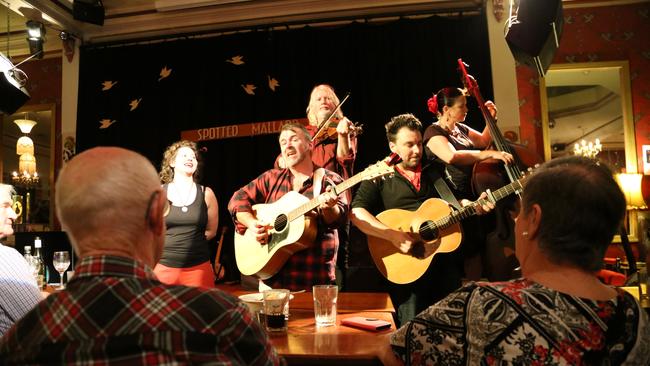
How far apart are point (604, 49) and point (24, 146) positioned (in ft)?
19.1

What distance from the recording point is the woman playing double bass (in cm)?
312

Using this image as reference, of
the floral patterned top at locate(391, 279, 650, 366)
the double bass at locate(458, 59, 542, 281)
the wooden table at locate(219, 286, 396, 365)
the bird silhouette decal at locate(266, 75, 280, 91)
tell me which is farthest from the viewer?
the bird silhouette decal at locate(266, 75, 280, 91)

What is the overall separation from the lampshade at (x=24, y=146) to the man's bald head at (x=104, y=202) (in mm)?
5125

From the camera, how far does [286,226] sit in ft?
8.46

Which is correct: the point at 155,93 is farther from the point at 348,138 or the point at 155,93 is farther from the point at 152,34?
the point at 348,138

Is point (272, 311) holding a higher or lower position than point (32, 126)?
lower

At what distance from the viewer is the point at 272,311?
1.40m

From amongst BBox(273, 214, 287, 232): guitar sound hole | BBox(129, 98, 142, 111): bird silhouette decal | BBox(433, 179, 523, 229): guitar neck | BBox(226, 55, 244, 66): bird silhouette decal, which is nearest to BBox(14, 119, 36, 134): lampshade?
BBox(129, 98, 142, 111): bird silhouette decal

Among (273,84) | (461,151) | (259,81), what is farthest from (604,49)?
(259,81)

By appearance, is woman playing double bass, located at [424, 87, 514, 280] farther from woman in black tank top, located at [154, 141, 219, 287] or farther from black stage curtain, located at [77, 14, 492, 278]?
woman in black tank top, located at [154, 141, 219, 287]

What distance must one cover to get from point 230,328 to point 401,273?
79.2 inches

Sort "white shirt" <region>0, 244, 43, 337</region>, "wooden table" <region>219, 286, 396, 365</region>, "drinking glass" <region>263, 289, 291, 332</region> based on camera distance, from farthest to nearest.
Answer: "white shirt" <region>0, 244, 43, 337</region>
"drinking glass" <region>263, 289, 291, 332</region>
"wooden table" <region>219, 286, 396, 365</region>

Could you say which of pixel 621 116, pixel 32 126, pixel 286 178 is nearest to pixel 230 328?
pixel 286 178

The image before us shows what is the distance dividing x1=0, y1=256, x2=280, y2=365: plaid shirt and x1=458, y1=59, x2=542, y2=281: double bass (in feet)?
7.97
